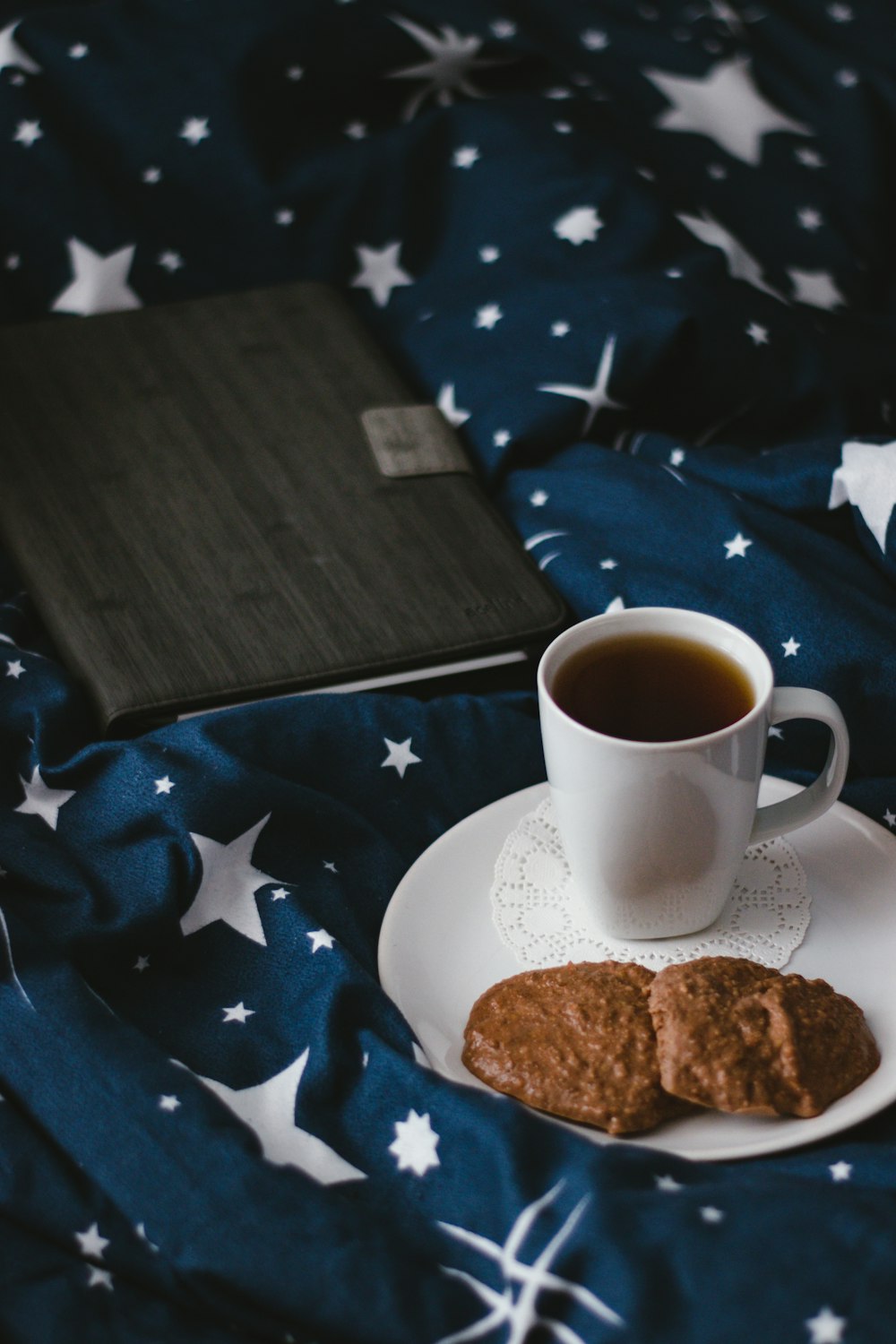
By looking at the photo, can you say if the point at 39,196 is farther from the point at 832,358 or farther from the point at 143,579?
the point at 832,358

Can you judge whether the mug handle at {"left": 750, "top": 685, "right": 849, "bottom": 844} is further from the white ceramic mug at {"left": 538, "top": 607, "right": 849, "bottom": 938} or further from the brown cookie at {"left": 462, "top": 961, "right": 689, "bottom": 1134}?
the brown cookie at {"left": 462, "top": 961, "right": 689, "bottom": 1134}

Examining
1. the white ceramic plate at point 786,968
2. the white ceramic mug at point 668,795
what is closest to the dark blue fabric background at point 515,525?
the white ceramic plate at point 786,968

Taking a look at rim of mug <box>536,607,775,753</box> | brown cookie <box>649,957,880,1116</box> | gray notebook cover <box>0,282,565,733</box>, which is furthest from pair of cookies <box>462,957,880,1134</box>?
gray notebook cover <box>0,282,565,733</box>

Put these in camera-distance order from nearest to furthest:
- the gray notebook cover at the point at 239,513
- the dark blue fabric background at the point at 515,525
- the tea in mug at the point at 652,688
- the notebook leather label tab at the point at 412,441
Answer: the dark blue fabric background at the point at 515,525 → the tea in mug at the point at 652,688 → the gray notebook cover at the point at 239,513 → the notebook leather label tab at the point at 412,441

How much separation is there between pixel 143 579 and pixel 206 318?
363mm

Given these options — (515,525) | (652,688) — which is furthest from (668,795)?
(515,525)

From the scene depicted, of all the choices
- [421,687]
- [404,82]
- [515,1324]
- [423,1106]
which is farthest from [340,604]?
[404,82]

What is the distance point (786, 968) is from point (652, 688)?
0.51 ft

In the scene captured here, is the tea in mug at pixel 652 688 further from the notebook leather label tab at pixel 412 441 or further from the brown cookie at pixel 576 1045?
the notebook leather label tab at pixel 412 441

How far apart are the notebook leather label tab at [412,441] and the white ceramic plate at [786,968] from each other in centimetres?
31

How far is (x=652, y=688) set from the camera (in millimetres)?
717

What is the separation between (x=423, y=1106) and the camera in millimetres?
636

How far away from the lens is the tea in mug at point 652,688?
27.5 inches

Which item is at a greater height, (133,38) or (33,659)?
(133,38)
